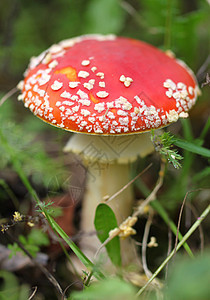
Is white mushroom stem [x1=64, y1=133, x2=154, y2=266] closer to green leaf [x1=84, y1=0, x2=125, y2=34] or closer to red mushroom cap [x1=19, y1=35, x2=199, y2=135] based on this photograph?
red mushroom cap [x1=19, y1=35, x2=199, y2=135]

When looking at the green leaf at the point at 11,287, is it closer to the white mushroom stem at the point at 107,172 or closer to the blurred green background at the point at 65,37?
the blurred green background at the point at 65,37

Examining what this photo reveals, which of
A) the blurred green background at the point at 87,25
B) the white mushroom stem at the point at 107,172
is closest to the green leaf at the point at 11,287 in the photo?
the white mushroom stem at the point at 107,172

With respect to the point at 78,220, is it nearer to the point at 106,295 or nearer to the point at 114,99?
the point at 114,99

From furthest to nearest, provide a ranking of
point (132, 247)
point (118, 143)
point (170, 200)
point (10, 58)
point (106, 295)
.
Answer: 1. point (10, 58)
2. point (170, 200)
3. point (132, 247)
4. point (118, 143)
5. point (106, 295)

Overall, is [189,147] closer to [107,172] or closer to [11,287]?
[107,172]

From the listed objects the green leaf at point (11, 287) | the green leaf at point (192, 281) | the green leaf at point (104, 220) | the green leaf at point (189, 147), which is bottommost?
the green leaf at point (11, 287)

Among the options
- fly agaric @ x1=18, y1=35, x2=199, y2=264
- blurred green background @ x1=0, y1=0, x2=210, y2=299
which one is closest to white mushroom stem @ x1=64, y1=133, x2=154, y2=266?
fly agaric @ x1=18, y1=35, x2=199, y2=264

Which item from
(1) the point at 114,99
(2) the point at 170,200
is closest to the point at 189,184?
(2) the point at 170,200

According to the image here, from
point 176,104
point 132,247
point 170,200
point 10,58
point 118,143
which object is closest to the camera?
point 176,104
